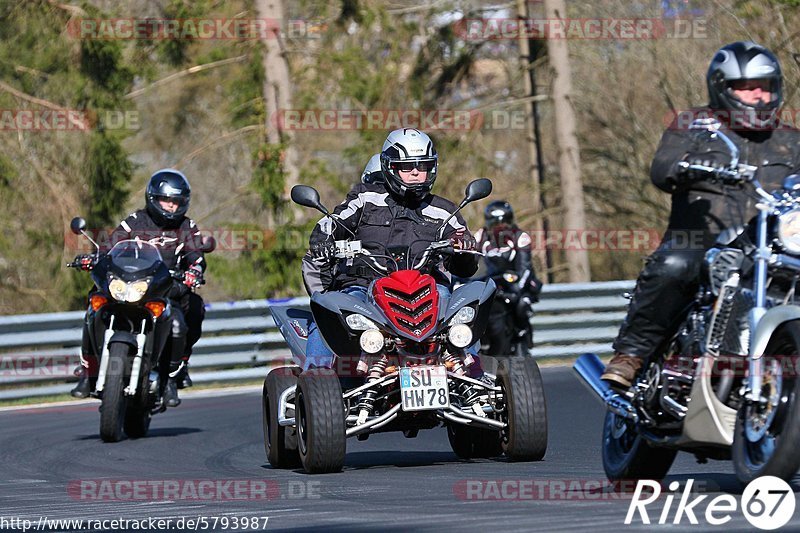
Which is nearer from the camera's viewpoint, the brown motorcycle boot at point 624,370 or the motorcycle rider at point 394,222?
the brown motorcycle boot at point 624,370

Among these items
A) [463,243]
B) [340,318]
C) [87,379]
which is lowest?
[87,379]

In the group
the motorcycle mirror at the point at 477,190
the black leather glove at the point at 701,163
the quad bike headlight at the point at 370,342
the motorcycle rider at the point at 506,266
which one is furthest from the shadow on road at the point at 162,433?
the black leather glove at the point at 701,163

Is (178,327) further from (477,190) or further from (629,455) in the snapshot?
(629,455)

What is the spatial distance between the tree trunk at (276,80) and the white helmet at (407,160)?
48.7ft

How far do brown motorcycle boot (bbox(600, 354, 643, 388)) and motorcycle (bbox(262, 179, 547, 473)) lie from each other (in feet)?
7.00

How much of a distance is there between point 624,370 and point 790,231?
1280mm

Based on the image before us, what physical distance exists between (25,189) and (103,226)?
1518 mm

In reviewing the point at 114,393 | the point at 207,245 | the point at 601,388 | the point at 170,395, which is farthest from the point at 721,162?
the point at 207,245

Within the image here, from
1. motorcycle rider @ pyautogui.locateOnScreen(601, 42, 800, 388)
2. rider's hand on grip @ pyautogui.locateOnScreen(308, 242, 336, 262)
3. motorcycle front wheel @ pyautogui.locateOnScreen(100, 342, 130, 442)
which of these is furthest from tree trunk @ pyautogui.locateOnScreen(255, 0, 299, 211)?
motorcycle rider @ pyautogui.locateOnScreen(601, 42, 800, 388)

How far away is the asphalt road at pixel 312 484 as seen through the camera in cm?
701

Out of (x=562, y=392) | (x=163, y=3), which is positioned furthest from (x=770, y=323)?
(x=163, y=3)

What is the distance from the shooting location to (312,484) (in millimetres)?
9031

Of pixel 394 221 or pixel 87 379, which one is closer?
pixel 394 221

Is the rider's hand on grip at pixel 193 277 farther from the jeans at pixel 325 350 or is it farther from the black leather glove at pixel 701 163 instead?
the black leather glove at pixel 701 163
